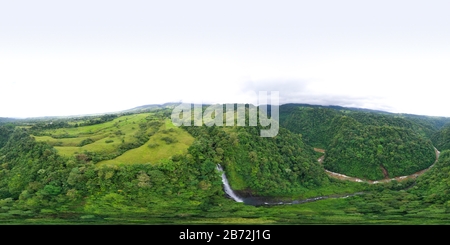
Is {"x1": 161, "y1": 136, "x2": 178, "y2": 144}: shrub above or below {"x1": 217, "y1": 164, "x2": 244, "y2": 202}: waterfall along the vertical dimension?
above

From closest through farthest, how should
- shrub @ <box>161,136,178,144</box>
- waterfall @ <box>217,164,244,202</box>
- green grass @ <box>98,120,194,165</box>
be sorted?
green grass @ <box>98,120,194,165</box> < waterfall @ <box>217,164,244,202</box> < shrub @ <box>161,136,178,144</box>

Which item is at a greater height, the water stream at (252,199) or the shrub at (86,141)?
the shrub at (86,141)

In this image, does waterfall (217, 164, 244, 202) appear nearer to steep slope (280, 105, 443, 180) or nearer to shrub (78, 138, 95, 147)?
shrub (78, 138, 95, 147)

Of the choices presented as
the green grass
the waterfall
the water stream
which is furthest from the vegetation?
the waterfall

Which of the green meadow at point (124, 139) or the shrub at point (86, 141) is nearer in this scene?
the green meadow at point (124, 139)

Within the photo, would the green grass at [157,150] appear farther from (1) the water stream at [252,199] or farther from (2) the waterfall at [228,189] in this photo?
(1) the water stream at [252,199]

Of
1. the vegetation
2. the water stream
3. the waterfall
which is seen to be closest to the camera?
the vegetation

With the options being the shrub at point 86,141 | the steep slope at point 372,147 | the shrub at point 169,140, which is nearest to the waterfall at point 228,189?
the shrub at point 169,140

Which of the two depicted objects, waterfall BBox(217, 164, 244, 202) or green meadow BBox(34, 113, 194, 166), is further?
waterfall BBox(217, 164, 244, 202)

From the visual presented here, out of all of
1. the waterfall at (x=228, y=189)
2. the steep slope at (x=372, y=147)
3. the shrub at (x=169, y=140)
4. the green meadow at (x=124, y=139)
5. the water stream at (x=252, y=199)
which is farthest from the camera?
the steep slope at (x=372, y=147)

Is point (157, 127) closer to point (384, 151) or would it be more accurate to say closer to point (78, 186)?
point (78, 186)

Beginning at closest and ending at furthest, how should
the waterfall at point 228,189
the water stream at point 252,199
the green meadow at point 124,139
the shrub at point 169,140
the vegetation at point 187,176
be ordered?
the vegetation at point 187,176 < the green meadow at point 124,139 < the water stream at point 252,199 < the waterfall at point 228,189 < the shrub at point 169,140

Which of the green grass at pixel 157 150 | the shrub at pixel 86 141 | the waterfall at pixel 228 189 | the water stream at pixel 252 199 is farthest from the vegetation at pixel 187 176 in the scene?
the waterfall at pixel 228 189
